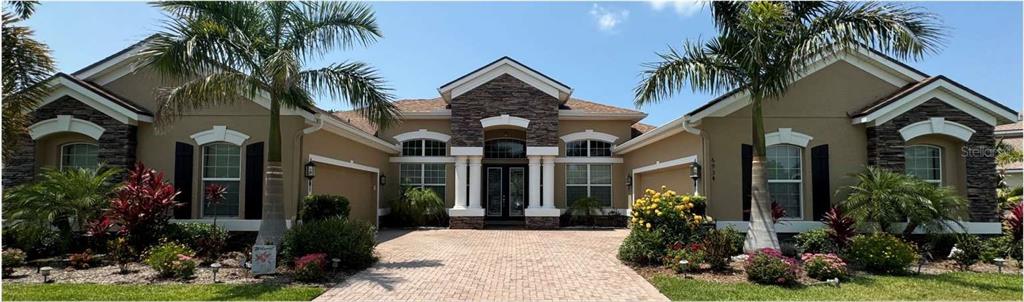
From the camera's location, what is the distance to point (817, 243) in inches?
441

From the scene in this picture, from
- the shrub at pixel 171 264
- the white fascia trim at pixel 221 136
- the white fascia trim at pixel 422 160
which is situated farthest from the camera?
the white fascia trim at pixel 422 160

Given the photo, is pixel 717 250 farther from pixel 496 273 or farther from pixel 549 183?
pixel 549 183

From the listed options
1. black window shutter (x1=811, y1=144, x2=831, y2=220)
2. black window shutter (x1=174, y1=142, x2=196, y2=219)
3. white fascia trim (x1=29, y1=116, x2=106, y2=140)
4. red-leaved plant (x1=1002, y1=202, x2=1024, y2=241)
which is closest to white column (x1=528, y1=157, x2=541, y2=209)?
black window shutter (x1=811, y1=144, x2=831, y2=220)

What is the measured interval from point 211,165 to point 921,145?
1608 centimetres

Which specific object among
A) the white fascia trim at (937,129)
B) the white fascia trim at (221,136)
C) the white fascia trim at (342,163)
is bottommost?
the white fascia trim at (342,163)

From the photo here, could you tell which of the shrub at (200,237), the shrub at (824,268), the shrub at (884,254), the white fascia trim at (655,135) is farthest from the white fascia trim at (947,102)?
the shrub at (200,237)

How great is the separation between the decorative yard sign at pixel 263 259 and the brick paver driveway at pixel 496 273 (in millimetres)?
1426

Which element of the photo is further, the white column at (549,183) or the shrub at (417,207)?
the white column at (549,183)

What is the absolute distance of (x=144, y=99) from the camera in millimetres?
13094

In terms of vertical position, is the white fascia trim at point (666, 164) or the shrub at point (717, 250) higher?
the white fascia trim at point (666, 164)

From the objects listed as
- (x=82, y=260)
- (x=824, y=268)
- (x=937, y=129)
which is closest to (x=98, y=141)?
(x=82, y=260)

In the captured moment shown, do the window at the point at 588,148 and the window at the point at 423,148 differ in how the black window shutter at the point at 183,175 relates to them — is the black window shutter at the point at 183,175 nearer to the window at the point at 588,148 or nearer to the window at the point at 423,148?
the window at the point at 423,148

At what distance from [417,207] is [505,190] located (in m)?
3.56

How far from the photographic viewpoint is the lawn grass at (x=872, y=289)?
25.6 ft
